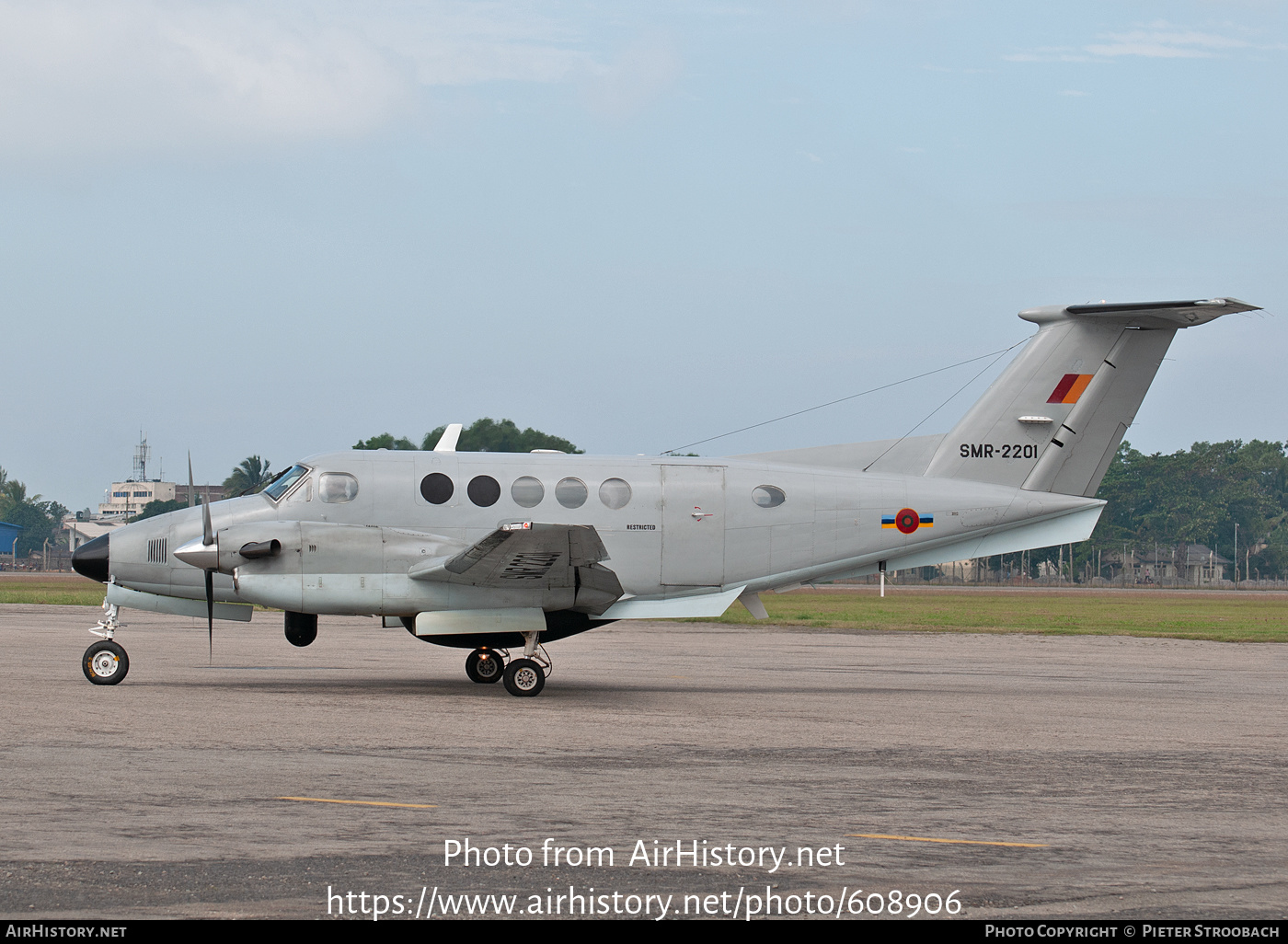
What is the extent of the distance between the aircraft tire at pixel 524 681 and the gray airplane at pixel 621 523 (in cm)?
3

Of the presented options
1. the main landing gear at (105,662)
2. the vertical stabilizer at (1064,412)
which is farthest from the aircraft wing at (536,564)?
the vertical stabilizer at (1064,412)

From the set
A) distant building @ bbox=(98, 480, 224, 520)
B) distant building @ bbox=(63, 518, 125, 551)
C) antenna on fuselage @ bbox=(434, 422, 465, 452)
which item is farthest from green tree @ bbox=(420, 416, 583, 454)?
distant building @ bbox=(98, 480, 224, 520)

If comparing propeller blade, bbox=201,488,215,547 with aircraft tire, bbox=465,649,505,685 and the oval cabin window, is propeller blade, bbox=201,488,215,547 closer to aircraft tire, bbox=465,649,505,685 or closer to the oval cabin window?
the oval cabin window

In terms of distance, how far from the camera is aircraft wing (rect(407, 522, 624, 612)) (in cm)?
1437

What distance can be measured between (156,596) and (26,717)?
4125 mm

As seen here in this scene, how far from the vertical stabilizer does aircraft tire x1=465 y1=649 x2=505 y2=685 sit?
7.03 metres

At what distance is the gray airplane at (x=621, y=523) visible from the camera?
1550 cm

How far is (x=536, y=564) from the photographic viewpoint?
→ 15242 millimetres

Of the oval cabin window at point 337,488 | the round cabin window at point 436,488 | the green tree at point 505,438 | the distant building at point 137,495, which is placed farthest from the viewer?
the distant building at point 137,495

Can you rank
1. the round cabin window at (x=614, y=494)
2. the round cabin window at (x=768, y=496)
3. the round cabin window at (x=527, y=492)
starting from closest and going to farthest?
1. the round cabin window at (x=527, y=492)
2. the round cabin window at (x=614, y=494)
3. the round cabin window at (x=768, y=496)

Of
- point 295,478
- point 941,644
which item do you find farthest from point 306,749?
point 941,644

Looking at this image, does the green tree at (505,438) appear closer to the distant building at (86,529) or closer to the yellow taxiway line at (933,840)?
the yellow taxiway line at (933,840)

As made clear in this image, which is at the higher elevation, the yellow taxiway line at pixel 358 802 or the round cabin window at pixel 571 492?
the round cabin window at pixel 571 492

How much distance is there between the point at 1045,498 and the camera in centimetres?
1769
